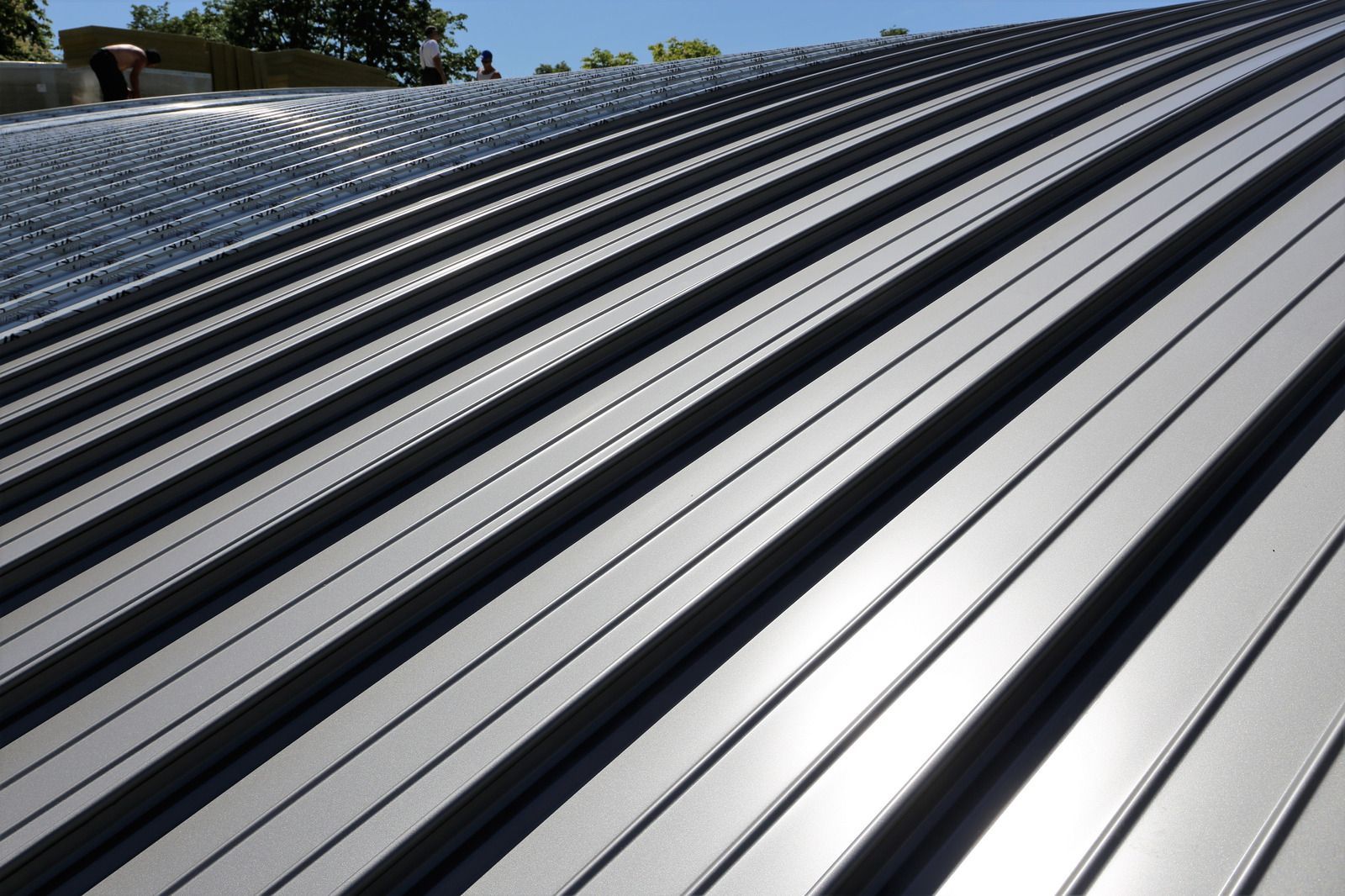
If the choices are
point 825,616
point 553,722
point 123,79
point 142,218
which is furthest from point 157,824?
point 123,79

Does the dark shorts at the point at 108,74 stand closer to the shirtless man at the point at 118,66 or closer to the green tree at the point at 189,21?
the shirtless man at the point at 118,66

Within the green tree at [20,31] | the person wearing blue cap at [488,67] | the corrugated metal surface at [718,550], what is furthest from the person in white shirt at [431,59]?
the green tree at [20,31]

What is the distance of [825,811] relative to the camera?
2.13 meters

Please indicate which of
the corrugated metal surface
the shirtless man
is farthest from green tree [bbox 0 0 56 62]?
the corrugated metal surface

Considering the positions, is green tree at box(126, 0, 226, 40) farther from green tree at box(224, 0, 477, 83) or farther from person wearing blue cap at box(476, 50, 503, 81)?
person wearing blue cap at box(476, 50, 503, 81)

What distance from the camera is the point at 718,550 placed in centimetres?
288

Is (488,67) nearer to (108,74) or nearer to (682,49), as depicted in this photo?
(108,74)

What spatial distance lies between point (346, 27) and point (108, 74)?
133 feet

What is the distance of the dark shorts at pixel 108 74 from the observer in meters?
18.9

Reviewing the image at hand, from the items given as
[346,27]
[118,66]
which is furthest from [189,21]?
[118,66]

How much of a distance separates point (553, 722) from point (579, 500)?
3.16ft

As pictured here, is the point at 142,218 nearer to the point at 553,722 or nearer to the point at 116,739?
the point at 116,739

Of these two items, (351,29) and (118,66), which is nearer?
(118,66)

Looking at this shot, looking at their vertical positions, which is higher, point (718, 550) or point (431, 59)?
point (431, 59)
